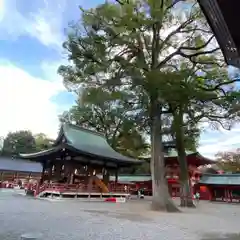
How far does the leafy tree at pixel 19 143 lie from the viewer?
60175 millimetres

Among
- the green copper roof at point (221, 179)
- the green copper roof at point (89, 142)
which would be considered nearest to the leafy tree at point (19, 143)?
the green copper roof at point (89, 142)

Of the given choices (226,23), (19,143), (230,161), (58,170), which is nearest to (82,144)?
(58,170)

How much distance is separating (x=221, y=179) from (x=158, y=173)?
18975 mm

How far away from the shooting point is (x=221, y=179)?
32938mm

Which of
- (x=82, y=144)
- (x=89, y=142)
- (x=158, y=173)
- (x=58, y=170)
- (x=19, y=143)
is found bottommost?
(x=158, y=173)

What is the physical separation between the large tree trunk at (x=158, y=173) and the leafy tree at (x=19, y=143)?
46.8 meters

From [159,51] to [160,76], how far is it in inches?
200

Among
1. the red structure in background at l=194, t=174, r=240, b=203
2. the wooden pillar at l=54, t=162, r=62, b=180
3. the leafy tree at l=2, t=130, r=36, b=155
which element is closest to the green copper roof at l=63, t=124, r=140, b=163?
the wooden pillar at l=54, t=162, r=62, b=180

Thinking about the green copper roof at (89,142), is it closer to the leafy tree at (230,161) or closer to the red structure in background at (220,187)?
the red structure in background at (220,187)

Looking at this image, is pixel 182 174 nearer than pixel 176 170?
Yes

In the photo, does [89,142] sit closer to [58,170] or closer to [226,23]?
[58,170]

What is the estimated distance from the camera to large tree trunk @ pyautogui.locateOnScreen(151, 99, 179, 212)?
16520 millimetres

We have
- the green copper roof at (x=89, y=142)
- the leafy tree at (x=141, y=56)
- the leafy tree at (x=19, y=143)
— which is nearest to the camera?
the leafy tree at (x=141, y=56)

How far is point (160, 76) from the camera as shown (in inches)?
586
